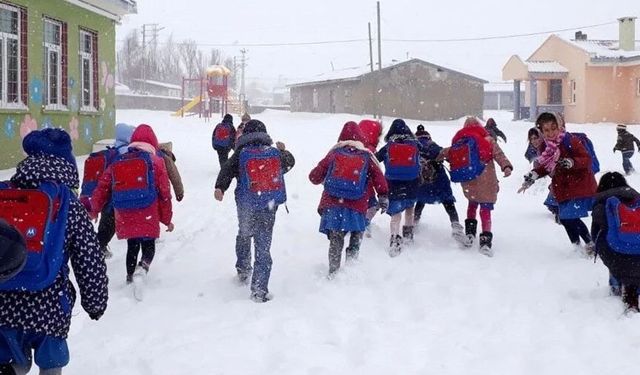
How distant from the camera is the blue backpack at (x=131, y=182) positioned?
19.1 feet

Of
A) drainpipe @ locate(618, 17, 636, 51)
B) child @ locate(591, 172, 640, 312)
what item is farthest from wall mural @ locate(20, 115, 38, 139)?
drainpipe @ locate(618, 17, 636, 51)

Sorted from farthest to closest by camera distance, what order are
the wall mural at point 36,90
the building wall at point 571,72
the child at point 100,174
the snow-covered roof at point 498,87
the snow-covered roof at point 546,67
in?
the snow-covered roof at point 498,87
the snow-covered roof at point 546,67
the building wall at point 571,72
the wall mural at point 36,90
the child at point 100,174

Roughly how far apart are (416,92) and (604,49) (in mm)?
11228

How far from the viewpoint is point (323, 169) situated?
660 cm

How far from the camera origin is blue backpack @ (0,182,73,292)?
9.36ft

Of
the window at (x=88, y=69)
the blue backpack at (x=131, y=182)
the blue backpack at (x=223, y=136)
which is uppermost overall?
the window at (x=88, y=69)

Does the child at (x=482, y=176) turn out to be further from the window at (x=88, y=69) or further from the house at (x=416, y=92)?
the house at (x=416, y=92)

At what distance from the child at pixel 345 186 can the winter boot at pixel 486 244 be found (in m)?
1.72

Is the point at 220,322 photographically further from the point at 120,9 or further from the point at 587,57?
the point at 587,57

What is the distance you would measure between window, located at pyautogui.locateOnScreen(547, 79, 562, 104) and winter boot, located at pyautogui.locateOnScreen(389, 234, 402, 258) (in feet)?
115

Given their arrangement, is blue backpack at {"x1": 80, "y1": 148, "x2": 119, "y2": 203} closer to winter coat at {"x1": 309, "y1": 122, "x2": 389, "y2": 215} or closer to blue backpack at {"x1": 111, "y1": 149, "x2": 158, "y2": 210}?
blue backpack at {"x1": 111, "y1": 149, "x2": 158, "y2": 210}

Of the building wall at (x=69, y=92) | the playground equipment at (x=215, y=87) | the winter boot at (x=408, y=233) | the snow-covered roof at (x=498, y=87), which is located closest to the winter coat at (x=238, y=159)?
the winter boot at (x=408, y=233)

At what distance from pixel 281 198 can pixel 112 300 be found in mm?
1793

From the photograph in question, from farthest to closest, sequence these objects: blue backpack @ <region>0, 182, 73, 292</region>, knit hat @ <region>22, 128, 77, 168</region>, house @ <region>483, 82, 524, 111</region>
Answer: house @ <region>483, 82, 524, 111</region> → knit hat @ <region>22, 128, 77, 168</region> → blue backpack @ <region>0, 182, 73, 292</region>
